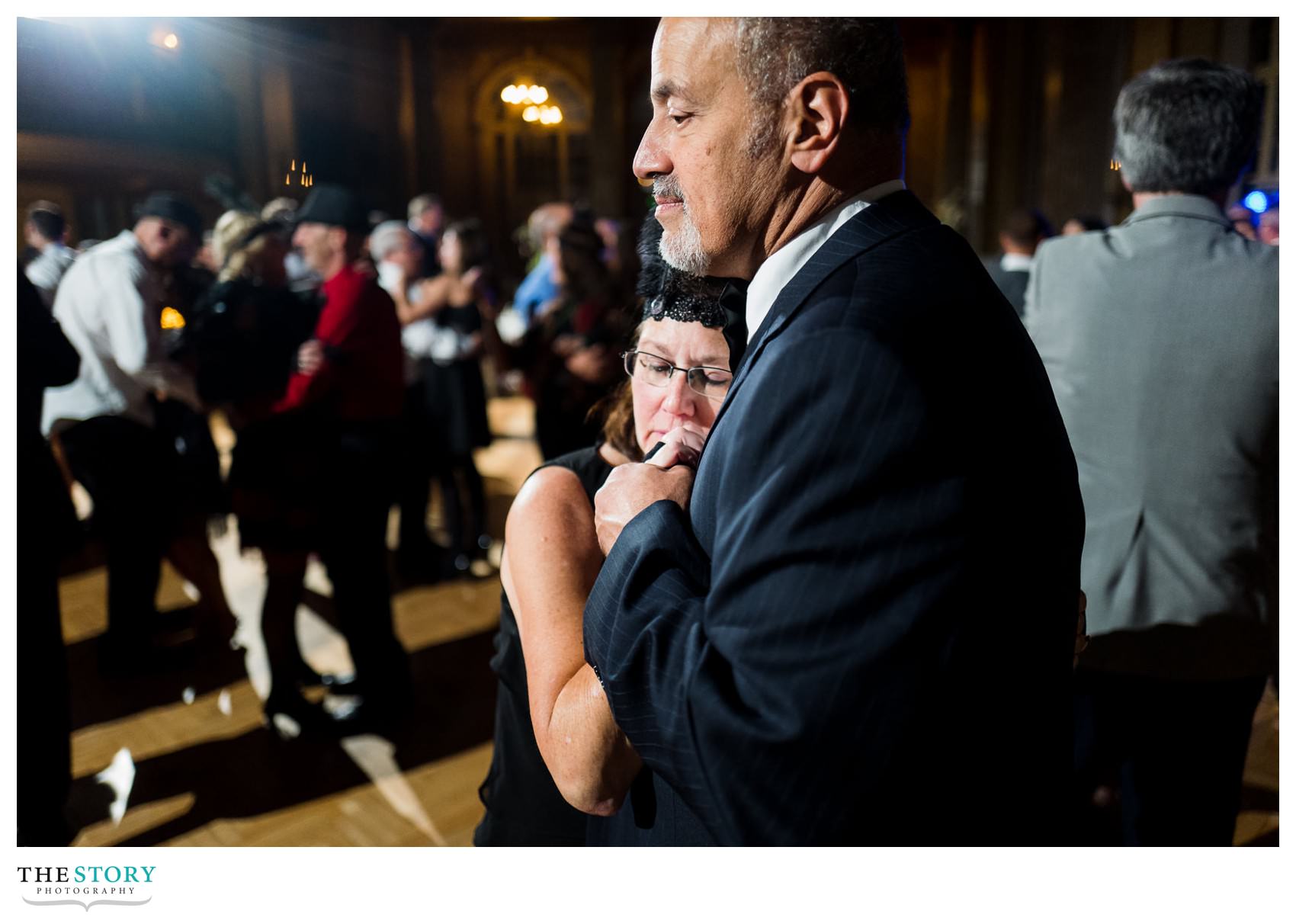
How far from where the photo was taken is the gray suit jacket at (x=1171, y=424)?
4.55ft

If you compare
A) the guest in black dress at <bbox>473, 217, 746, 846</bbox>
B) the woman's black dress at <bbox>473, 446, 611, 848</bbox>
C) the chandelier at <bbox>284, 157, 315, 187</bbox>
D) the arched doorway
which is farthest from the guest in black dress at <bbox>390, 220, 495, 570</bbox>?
the guest in black dress at <bbox>473, 217, 746, 846</bbox>

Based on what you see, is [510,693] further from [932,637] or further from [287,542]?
[287,542]

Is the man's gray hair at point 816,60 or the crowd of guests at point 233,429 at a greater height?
the man's gray hair at point 816,60

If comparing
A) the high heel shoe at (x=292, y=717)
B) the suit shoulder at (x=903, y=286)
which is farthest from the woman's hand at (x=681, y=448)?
the high heel shoe at (x=292, y=717)

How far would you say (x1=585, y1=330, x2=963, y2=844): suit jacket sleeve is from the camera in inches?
26.6

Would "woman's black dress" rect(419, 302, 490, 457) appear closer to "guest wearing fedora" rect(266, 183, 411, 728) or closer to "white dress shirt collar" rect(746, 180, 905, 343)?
"guest wearing fedora" rect(266, 183, 411, 728)

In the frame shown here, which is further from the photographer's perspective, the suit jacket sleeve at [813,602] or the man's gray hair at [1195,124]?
the man's gray hair at [1195,124]

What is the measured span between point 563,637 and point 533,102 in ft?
3.38

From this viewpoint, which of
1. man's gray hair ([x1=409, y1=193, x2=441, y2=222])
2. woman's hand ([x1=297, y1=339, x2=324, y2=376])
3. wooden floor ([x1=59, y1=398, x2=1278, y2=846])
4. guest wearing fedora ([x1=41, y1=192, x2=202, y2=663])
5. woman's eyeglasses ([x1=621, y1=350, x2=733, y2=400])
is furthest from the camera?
man's gray hair ([x1=409, y1=193, x2=441, y2=222])

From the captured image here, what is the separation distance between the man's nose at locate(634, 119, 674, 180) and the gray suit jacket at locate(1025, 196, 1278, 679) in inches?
35.3

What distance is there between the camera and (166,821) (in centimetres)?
217

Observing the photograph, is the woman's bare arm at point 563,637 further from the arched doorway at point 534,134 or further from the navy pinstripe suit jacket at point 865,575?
the arched doorway at point 534,134

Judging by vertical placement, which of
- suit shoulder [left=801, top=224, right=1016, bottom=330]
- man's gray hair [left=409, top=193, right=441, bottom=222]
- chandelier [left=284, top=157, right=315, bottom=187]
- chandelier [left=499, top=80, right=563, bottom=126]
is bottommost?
suit shoulder [left=801, top=224, right=1016, bottom=330]

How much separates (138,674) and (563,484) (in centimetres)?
247
